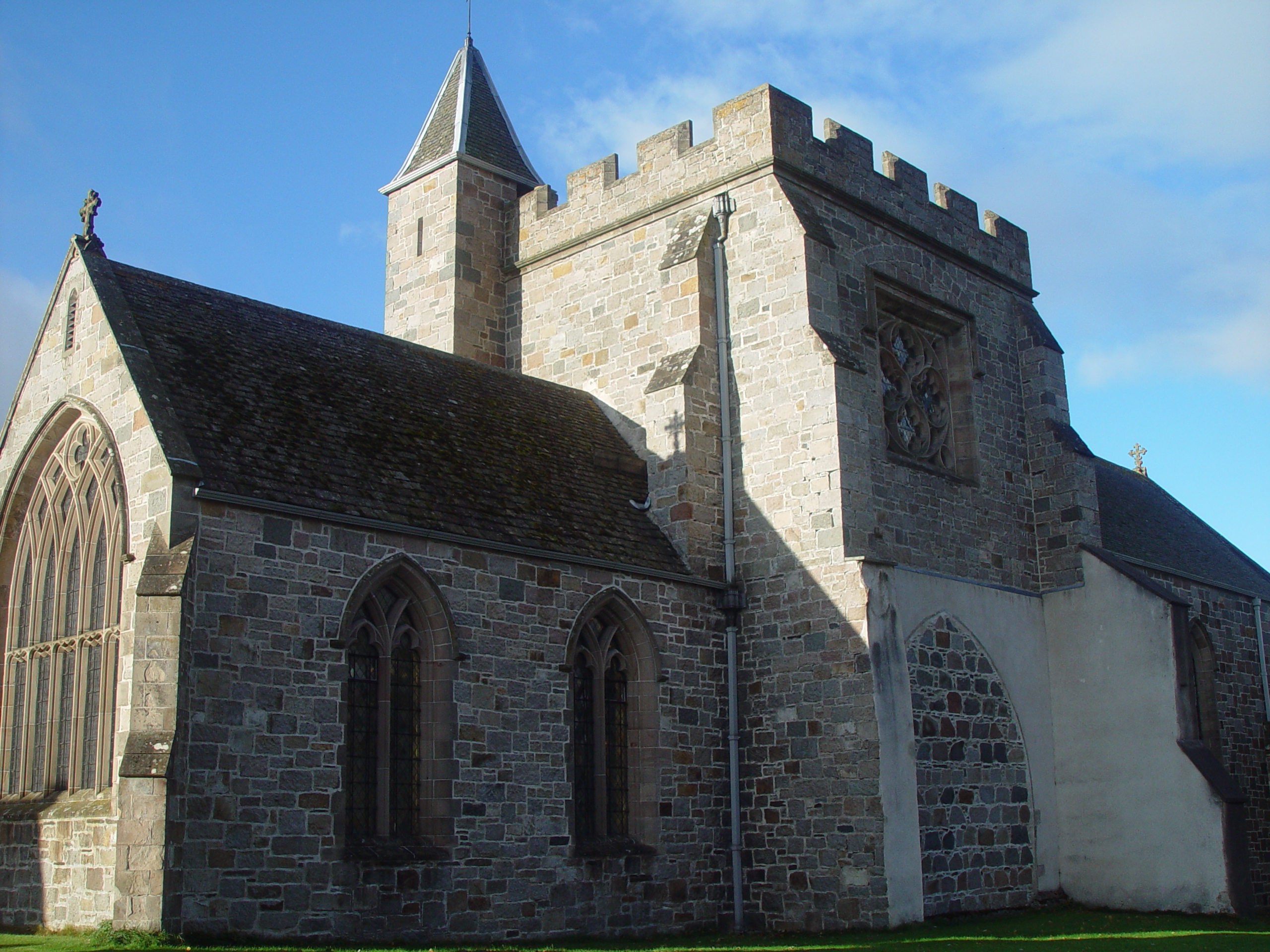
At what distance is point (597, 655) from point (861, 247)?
7430 mm

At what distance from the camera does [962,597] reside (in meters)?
18.9

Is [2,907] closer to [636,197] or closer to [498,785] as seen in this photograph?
[498,785]

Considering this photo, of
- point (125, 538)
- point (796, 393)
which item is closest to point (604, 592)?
point (796, 393)

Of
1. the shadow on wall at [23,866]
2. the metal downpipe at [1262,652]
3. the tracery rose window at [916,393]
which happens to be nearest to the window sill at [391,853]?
the shadow on wall at [23,866]

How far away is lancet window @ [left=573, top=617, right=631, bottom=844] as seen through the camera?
53.6ft

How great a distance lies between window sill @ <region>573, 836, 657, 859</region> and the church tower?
28.4 ft

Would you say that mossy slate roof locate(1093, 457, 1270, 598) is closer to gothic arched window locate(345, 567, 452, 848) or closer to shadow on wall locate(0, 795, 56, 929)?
gothic arched window locate(345, 567, 452, 848)

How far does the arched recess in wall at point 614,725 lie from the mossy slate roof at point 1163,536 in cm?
917

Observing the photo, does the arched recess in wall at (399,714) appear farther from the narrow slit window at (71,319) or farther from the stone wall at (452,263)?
the stone wall at (452,263)

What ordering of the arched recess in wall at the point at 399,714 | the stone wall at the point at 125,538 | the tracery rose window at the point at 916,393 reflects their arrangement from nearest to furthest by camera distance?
1. the stone wall at the point at 125,538
2. the arched recess in wall at the point at 399,714
3. the tracery rose window at the point at 916,393

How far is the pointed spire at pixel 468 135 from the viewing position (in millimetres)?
23125

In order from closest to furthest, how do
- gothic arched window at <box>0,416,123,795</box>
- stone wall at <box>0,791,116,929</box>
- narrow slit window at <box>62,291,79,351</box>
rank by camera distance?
1. stone wall at <box>0,791,116,929</box>
2. gothic arched window at <box>0,416,123,795</box>
3. narrow slit window at <box>62,291,79,351</box>

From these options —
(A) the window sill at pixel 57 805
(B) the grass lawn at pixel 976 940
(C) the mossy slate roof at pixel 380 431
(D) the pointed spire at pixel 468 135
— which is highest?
(D) the pointed spire at pixel 468 135

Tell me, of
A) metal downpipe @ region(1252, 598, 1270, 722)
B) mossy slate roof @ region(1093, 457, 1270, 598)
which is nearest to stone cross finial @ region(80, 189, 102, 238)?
mossy slate roof @ region(1093, 457, 1270, 598)
